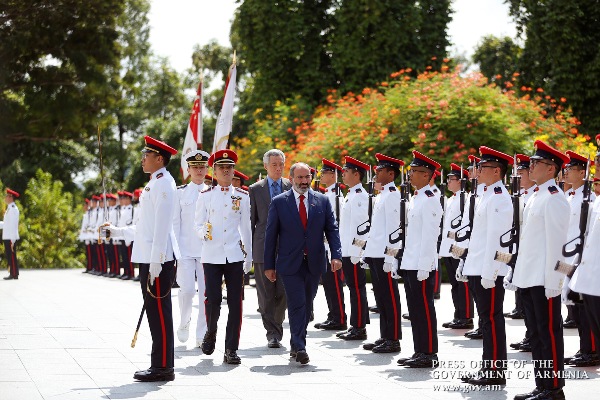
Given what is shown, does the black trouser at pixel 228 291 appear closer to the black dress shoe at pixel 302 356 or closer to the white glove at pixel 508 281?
the black dress shoe at pixel 302 356

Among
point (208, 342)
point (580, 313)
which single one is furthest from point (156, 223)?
point (580, 313)

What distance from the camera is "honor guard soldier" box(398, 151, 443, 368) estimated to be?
395 inches

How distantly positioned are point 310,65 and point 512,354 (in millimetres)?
24986

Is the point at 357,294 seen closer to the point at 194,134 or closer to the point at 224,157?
the point at 224,157

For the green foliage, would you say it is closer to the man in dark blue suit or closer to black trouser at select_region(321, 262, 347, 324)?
black trouser at select_region(321, 262, 347, 324)

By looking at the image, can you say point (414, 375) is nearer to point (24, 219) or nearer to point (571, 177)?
point (571, 177)

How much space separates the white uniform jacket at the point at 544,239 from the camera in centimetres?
788

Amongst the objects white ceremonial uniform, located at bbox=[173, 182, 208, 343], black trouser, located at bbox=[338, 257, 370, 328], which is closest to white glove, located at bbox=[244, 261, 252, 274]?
white ceremonial uniform, located at bbox=[173, 182, 208, 343]

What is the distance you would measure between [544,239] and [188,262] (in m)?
5.04

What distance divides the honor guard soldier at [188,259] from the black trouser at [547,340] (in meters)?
4.59

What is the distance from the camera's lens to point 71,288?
21469 millimetres

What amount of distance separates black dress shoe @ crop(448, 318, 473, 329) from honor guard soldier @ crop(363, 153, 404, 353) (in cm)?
239

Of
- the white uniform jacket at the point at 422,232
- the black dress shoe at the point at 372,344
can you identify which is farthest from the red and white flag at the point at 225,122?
the white uniform jacket at the point at 422,232

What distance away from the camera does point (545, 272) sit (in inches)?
311
